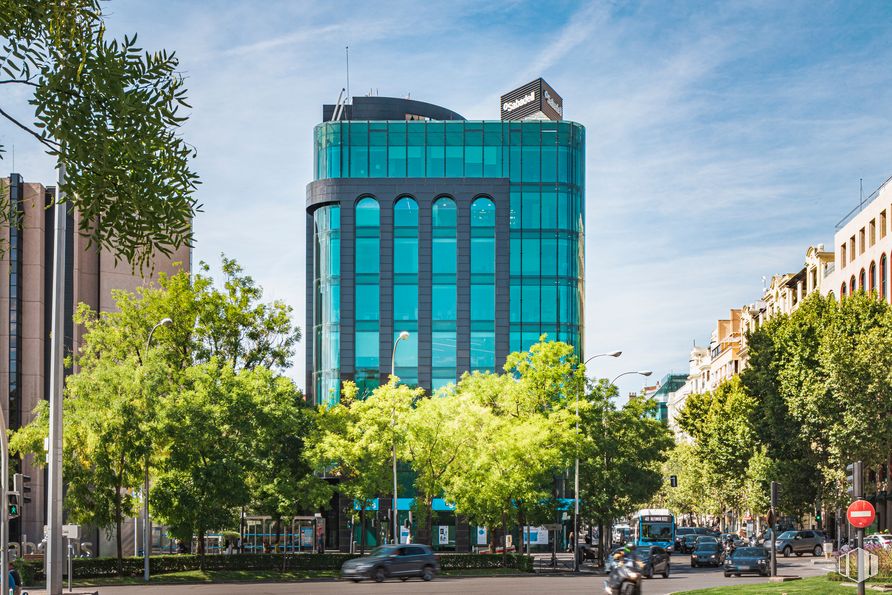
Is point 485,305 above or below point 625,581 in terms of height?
above

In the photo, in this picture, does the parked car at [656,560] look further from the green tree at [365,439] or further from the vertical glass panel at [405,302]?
the vertical glass panel at [405,302]

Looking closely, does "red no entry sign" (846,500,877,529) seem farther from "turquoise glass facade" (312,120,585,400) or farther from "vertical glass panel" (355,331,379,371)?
"vertical glass panel" (355,331,379,371)

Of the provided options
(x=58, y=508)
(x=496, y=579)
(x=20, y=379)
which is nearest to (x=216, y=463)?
(x=496, y=579)

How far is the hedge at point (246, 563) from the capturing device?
153 ft

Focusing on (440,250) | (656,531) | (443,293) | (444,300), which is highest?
(440,250)

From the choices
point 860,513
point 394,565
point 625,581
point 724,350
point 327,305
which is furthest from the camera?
point 724,350

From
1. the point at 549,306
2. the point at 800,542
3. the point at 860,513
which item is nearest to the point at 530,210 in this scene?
the point at 549,306

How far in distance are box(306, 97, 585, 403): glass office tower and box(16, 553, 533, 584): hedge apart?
91.6 ft

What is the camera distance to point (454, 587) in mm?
41594

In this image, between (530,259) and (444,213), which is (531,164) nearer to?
(530,259)

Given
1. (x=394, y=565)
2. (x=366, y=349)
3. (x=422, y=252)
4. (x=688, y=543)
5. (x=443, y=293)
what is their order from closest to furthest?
(x=394, y=565), (x=366, y=349), (x=443, y=293), (x=422, y=252), (x=688, y=543)

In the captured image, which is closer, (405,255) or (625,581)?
(625,581)

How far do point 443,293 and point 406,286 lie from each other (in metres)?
2.70

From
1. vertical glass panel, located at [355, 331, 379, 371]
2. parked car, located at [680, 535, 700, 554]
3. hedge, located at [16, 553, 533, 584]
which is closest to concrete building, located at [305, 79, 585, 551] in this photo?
vertical glass panel, located at [355, 331, 379, 371]
